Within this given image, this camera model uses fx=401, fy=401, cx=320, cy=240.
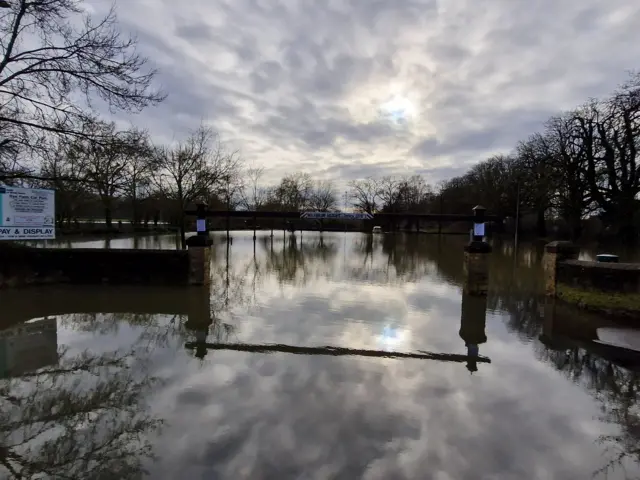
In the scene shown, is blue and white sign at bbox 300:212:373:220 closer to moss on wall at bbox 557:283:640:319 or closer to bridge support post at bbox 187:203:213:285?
bridge support post at bbox 187:203:213:285

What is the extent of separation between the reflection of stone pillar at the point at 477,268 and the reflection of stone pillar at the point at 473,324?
246mm

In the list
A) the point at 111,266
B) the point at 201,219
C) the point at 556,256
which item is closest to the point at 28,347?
the point at 111,266

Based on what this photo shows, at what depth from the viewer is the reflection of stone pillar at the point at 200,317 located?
280 inches

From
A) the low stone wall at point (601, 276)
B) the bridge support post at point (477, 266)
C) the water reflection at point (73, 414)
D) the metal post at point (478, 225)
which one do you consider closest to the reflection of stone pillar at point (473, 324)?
the bridge support post at point (477, 266)

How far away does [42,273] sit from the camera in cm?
1259

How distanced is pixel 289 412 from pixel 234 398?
761mm

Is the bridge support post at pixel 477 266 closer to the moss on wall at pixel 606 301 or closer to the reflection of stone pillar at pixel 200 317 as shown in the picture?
the moss on wall at pixel 606 301

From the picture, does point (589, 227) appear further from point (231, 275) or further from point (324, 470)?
point (324, 470)

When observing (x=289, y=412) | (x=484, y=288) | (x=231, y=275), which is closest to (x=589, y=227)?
(x=484, y=288)

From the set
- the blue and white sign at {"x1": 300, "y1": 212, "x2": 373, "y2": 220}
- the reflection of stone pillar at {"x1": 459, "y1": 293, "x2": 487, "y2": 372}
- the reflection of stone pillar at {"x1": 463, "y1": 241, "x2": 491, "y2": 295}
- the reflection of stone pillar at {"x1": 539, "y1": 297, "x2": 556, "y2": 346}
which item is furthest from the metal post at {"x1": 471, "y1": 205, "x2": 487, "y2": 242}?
the blue and white sign at {"x1": 300, "y1": 212, "x2": 373, "y2": 220}

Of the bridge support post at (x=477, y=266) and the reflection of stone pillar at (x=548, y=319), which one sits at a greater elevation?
the bridge support post at (x=477, y=266)

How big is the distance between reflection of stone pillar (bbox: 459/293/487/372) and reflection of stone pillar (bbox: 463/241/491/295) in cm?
25

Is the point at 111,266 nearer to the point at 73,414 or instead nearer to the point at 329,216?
the point at 329,216

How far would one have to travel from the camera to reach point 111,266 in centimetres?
1295
